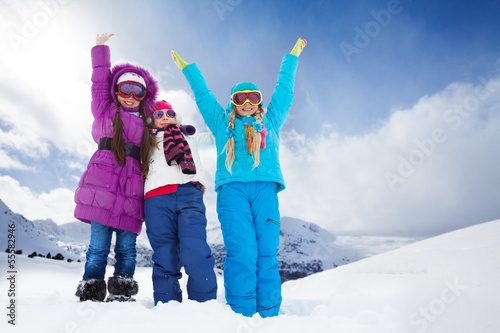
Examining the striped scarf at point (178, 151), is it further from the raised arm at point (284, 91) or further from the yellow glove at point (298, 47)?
the yellow glove at point (298, 47)

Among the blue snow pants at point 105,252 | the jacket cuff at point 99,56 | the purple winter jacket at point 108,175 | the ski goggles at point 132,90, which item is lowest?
the blue snow pants at point 105,252

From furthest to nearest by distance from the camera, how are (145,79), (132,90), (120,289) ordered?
(145,79), (132,90), (120,289)

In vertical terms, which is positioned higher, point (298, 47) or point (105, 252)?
point (298, 47)

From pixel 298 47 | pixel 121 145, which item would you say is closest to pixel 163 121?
pixel 121 145

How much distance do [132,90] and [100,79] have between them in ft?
1.14

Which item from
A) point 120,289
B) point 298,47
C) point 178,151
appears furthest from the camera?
point 298,47

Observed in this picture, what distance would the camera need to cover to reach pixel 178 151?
3.01 meters

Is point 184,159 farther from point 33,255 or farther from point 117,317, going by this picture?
point 33,255

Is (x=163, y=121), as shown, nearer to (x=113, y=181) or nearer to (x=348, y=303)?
(x=113, y=181)

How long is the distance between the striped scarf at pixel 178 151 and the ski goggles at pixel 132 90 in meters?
0.61

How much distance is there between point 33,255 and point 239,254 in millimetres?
4056

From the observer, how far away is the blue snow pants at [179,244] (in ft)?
8.88

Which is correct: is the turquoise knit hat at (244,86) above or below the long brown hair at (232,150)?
above

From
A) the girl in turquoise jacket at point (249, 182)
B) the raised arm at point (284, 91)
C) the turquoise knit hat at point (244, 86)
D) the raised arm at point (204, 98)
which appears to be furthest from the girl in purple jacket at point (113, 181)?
the raised arm at point (284, 91)
